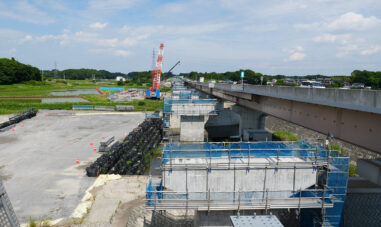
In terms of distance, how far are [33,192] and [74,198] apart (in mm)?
3435

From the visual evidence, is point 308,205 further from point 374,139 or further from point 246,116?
point 246,116

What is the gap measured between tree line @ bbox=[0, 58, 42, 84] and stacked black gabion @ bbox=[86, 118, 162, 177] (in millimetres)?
115822

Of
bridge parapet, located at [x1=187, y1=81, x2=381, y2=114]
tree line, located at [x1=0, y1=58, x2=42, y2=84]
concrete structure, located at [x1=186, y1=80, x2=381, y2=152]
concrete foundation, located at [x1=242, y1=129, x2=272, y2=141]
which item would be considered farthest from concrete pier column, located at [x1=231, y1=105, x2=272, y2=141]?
tree line, located at [x1=0, y1=58, x2=42, y2=84]

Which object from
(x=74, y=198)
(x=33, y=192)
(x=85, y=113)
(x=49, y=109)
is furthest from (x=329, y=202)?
(x=49, y=109)

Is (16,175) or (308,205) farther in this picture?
(16,175)

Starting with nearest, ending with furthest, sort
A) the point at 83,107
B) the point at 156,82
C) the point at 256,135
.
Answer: the point at 256,135 → the point at 83,107 → the point at 156,82

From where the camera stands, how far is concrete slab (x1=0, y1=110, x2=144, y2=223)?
15.9 metres

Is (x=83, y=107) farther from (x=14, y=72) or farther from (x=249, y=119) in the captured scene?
(x=14, y=72)

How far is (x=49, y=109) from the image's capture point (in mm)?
55594

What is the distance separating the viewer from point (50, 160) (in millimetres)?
23859

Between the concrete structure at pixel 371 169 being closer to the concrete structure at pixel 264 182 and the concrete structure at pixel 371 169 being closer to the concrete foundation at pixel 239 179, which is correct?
the concrete structure at pixel 264 182

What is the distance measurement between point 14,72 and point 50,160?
122314 millimetres

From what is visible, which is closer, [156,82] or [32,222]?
[32,222]

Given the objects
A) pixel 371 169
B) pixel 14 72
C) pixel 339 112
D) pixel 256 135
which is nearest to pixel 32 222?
pixel 339 112
